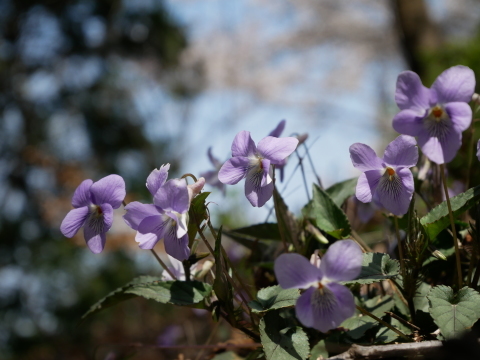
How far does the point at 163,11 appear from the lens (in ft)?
20.0

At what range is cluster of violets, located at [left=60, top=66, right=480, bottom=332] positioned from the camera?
40 cm

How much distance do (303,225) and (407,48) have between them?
3.10m

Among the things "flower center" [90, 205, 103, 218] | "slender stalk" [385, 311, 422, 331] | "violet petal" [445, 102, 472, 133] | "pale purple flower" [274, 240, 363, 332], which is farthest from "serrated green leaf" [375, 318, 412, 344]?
"flower center" [90, 205, 103, 218]

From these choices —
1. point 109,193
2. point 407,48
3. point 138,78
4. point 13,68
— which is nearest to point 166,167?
point 109,193

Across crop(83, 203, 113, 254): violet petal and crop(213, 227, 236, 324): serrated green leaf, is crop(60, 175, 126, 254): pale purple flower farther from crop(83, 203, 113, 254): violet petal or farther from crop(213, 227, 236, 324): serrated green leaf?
crop(213, 227, 236, 324): serrated green leaf

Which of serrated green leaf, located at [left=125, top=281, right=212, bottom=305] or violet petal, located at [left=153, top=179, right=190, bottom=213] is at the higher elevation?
violet petal, located at [left=153, top=179, right=190, bottom=213]

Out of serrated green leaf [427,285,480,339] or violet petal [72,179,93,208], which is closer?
serrated green leaf [427,285,480,339]

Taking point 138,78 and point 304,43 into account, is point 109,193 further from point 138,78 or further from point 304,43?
point 304,43

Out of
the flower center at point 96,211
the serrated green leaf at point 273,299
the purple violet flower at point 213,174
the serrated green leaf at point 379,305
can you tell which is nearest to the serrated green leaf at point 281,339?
the serrated green leaf at point 273,299

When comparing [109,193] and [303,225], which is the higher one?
[109,193]

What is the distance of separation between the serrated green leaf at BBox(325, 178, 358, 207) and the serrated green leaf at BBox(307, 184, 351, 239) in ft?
0.25

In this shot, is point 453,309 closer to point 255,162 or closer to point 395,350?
point 395,350

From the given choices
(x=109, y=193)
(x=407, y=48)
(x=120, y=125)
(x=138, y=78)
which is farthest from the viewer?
(x=138, y=78)

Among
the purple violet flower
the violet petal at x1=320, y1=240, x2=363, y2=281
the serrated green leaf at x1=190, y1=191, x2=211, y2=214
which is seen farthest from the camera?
the purple violet flower
